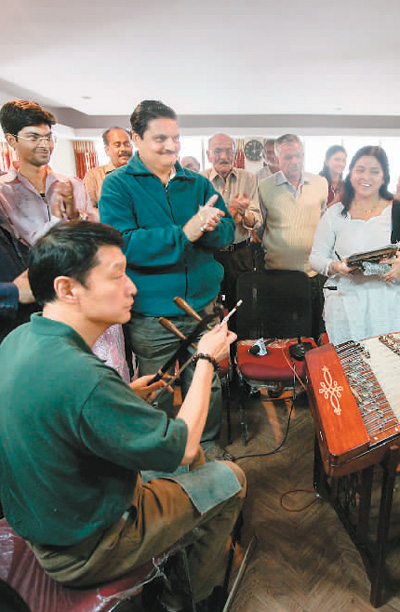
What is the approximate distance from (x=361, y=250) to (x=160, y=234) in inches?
44.7

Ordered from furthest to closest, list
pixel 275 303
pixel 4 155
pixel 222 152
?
1. pixel 4 155
2. pixel 222 152
3. pixel 275 303

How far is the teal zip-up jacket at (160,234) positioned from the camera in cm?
166

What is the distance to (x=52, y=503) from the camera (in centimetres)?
85

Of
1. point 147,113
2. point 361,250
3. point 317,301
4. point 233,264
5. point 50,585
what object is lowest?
point 50,585

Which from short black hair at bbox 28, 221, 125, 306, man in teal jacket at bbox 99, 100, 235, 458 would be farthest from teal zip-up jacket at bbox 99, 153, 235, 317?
short black hair at bbox 28, 221, 125, 306

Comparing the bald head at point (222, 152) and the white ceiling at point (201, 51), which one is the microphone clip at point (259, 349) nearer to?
the bald head at point (222, 152)

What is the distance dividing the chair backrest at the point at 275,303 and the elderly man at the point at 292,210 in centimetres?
33

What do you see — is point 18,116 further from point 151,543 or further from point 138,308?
point 151,543

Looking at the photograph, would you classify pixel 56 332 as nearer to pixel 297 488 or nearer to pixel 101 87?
pixel 297 488

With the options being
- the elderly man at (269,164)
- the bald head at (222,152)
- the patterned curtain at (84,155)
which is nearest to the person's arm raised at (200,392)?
the bald head at (222,152)

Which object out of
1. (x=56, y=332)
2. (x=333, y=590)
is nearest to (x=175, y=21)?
(x=56, y=332)

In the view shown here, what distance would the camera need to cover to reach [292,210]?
272cm

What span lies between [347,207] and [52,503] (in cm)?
197

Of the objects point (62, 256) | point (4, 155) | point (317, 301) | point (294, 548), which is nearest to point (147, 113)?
point (62, 256)
